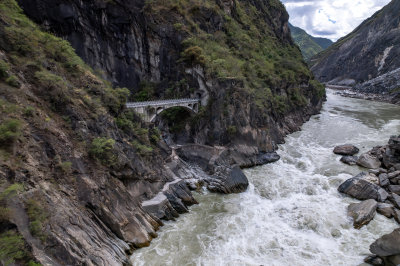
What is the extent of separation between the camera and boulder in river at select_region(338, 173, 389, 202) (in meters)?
19.1

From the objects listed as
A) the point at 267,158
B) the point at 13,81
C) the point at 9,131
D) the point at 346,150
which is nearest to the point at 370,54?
the point at 346,150

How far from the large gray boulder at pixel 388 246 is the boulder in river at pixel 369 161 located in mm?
14071

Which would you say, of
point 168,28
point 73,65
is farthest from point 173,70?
point 73,65

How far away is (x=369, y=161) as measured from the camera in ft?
83.0

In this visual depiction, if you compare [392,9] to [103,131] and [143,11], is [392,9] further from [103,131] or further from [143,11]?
[103,131]

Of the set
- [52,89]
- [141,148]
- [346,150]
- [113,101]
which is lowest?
[346,150]

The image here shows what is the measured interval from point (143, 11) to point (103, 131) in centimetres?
2204

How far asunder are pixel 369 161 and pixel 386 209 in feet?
30.8

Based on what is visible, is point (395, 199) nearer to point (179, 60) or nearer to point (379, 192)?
point (379, 192)

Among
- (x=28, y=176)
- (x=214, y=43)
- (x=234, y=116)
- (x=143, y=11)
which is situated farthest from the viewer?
(x=214, y=43)

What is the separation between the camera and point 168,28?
32.2 meters

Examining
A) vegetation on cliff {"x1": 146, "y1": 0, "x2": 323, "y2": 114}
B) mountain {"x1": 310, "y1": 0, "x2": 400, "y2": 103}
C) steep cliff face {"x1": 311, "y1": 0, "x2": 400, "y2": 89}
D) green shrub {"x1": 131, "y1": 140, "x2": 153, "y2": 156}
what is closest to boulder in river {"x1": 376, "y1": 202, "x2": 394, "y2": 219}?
vegetation on cliff {"x1": 146, "y1": 0, "x2": 323, "y2": 114}

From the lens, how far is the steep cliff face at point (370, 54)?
10256 centimetres

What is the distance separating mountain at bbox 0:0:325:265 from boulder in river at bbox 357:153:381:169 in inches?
376
